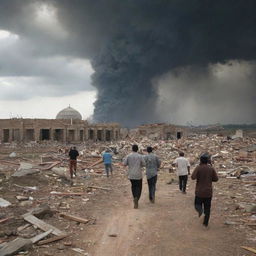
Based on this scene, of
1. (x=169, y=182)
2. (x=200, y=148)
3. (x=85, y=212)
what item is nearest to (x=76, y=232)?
(x=85, y=212)

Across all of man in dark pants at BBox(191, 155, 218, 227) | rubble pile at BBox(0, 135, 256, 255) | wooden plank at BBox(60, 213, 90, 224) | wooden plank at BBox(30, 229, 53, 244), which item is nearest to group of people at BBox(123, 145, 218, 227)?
man in dark pants at BBox(191, 155, 218, 227)

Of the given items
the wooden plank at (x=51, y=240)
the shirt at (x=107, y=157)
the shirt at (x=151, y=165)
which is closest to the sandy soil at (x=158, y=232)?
the wooden plank at (x=51, y=240)

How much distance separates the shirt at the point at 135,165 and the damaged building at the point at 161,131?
135ft

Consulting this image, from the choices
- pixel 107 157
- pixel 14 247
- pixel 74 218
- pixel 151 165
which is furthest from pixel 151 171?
pixel 107 157

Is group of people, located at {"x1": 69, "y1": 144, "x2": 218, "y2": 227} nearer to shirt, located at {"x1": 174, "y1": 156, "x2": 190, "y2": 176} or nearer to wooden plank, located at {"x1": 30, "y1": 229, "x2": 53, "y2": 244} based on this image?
shirt, located at {"x1": 174, "y1": 156, "x2": 190, "y2": 176}

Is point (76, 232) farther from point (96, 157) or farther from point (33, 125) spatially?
point (33, 125)

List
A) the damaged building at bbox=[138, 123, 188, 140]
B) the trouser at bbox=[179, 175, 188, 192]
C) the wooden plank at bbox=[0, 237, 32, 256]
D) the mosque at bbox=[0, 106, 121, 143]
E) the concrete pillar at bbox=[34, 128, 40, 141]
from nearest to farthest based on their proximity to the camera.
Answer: the wooden plank at bbox=[0, 237, 32, 256], the trouser at bbox=[179, 175, 188, 192], the mosque at bbox=[0, 106, 121, 143], the concrete pillar at bbox=[34, 128, 40, 141], the damaged building at bbox=[138, 123, 188, 140]

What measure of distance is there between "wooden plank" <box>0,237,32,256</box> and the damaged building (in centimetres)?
4434

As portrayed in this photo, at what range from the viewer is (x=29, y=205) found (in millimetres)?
9203

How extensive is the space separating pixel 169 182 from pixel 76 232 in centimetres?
787

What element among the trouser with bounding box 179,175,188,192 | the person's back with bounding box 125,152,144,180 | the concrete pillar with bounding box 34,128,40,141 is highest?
the concrete pillar with bounding box 34,128,40,141

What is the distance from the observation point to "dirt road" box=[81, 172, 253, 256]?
5.69 metres

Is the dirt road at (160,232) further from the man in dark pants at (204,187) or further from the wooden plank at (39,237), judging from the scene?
the wooden plank at (39,237)

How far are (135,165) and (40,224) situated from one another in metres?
2.70
